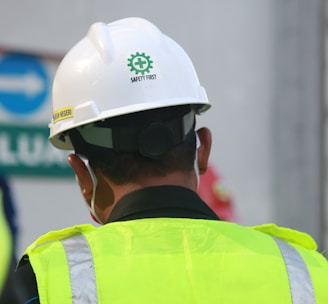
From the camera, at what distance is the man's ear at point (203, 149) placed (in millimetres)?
2055

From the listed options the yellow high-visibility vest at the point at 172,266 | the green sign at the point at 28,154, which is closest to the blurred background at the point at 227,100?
the green sign at the point at 28,154

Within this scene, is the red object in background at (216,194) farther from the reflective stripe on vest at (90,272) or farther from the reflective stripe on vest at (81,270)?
the reflective stripe on vest at (81,270)

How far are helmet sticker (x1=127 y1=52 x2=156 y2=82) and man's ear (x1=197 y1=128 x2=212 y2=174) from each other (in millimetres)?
180

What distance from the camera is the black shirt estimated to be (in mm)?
1825

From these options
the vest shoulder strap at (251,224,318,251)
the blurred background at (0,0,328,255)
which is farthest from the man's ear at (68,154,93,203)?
the blurred background at (0,0,328,255)

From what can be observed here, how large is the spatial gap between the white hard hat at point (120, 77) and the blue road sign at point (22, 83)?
2434 mm

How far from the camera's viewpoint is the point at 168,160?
74.9 inches

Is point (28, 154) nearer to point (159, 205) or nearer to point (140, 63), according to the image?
point (140, 63)

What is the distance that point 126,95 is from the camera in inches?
79.2

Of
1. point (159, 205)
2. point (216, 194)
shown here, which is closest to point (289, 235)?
point (159, 205)

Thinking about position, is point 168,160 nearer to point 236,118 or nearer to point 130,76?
point 130,76

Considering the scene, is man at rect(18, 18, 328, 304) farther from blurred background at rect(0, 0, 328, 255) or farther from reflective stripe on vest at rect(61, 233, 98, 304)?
blurred background at rect(0, 0, 328, 255)

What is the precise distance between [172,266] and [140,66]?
1.79ft

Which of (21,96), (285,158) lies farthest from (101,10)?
(285,158)
